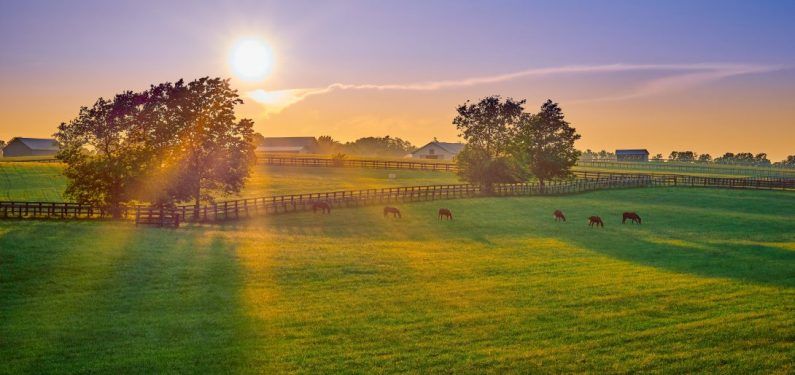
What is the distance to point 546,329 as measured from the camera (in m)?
17.0

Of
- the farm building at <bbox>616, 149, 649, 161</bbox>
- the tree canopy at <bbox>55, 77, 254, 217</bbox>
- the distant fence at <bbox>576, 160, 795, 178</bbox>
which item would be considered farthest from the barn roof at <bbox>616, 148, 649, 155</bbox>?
the tree canopy at <bbox>55, 77, 254, 217</bbox>

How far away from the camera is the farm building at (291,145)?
527ft

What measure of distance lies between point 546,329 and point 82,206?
3302cm

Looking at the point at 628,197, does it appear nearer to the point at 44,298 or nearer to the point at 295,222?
the point at 295,222

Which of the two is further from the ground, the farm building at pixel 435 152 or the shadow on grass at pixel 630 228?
the farm building at pixel 435 152

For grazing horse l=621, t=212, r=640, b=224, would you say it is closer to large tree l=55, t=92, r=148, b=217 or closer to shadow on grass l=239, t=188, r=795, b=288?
shadow on grass l=239, t=188, r=795, b=288

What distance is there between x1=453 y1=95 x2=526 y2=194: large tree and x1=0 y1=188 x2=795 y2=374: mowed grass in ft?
110

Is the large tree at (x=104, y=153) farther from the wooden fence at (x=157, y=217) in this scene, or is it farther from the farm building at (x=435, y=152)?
the farm building at (x=435, y=152)

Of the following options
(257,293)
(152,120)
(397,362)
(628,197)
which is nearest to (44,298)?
(257,293)

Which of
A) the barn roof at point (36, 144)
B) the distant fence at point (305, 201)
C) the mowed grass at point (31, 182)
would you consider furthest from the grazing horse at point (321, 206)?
the barn roof at point (36, 144)

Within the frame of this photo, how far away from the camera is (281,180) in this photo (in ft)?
254

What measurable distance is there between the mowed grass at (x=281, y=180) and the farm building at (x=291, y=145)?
218 feet

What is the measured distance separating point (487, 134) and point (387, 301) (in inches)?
2148

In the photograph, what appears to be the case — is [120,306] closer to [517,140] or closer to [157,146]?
[157,146]
